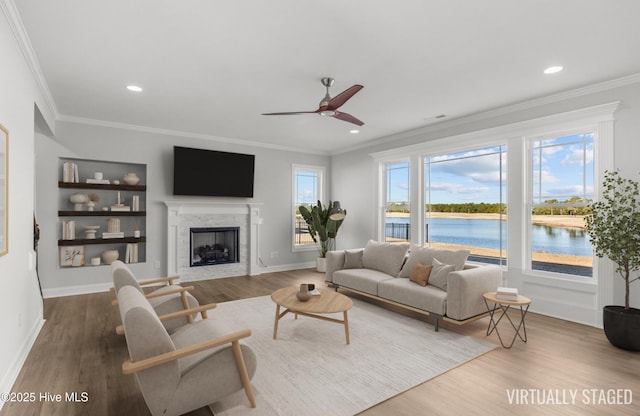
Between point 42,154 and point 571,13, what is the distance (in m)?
6.63

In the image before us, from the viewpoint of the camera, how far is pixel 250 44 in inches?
115

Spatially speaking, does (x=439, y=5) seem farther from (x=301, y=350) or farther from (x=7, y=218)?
(x=7, y=218)

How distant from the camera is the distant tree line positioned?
4.06 metres

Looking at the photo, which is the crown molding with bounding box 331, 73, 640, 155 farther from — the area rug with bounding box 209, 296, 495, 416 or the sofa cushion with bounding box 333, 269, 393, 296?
the area rug with bounding box 209, 296, 495, 416

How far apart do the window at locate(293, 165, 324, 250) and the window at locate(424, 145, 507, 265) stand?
2.87 metres

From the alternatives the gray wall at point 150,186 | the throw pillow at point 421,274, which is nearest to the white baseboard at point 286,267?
the gray wall at point 150,186

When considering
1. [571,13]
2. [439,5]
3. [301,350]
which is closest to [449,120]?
[571,13]

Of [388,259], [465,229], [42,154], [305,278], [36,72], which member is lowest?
[305,278]

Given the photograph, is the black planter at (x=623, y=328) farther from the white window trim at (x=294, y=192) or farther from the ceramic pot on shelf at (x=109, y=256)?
the ceramic pot on shelf at (x=109, y=256)

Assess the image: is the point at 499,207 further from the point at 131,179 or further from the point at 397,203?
the point at 131,179

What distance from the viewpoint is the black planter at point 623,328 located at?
3.09 m

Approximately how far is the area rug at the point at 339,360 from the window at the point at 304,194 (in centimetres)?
350

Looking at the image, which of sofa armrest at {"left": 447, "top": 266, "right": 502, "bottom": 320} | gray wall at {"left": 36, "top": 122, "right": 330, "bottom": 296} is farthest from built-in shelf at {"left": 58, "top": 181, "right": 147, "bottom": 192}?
sofa armrest at {"left": 447, "top": 266, "right": 502, "bottom": 320}

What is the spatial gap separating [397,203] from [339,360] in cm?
401
